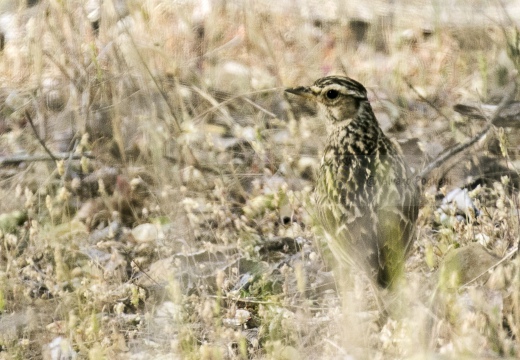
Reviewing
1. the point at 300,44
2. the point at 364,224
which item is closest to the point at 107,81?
the point at 300,44

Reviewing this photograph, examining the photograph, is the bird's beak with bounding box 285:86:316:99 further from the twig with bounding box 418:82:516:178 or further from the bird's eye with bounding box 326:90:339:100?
the twig with bounding box 418:82:516:178

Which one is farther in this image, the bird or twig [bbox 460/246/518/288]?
the bird

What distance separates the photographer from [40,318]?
5.58 metres

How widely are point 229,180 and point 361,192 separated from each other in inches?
71.4

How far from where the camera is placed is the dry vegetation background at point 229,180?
16.4 feet

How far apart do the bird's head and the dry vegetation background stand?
64 centimetres

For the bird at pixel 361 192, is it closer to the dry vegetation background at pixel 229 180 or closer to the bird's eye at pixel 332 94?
the bird's eye at pixel 332 94

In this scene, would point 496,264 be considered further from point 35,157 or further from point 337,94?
point 35,157

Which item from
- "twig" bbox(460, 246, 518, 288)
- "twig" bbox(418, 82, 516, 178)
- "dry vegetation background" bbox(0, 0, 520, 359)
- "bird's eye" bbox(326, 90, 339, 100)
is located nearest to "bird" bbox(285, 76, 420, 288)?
"bird's eye" bbox(326, 90, 339, 100)

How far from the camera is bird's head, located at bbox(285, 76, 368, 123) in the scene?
5.88 m

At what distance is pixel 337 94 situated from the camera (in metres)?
5.95

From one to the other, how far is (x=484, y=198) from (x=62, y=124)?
3382 millimetres

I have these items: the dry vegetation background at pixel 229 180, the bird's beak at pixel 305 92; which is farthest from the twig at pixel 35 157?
the bird's beak at pixel 305 92

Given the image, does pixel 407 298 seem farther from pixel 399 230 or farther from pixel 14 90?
pixel 14 90
